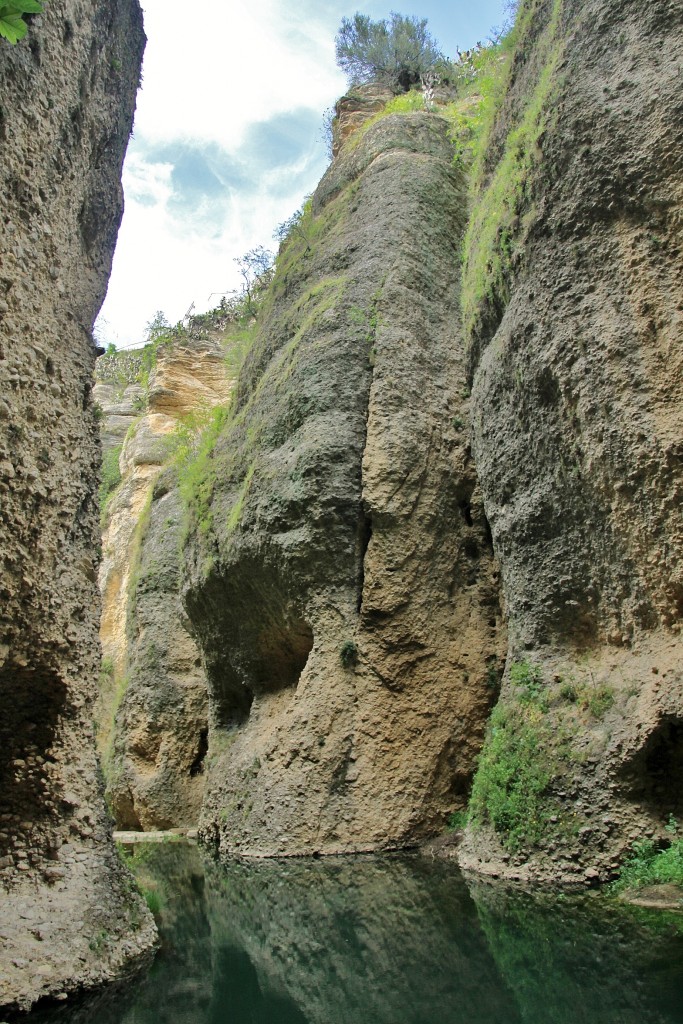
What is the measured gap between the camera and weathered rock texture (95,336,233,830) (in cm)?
1522

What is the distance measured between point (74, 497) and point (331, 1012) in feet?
11.8

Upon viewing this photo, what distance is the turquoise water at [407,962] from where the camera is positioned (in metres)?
3.84

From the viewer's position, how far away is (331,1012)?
4.12 metres

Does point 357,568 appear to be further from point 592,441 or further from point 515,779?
point 592,441

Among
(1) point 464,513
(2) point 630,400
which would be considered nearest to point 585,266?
(2) point 630,400

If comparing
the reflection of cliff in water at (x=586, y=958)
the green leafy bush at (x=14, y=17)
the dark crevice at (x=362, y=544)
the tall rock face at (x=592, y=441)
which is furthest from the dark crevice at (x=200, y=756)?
the green leafy bush at (x=14, y=17)

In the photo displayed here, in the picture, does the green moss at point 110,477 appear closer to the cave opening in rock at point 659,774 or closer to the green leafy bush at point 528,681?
the green leafy bush at point 528,681

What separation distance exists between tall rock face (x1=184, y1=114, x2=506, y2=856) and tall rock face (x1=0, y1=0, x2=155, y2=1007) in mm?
4078

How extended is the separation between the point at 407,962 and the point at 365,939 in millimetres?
788

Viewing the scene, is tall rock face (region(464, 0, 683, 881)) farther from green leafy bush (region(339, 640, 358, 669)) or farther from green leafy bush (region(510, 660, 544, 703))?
green leafy bush (region(339, 640, 358, 669))

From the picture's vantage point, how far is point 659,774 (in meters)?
6.22

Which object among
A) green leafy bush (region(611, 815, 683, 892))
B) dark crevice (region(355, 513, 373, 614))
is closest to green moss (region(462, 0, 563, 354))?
dark crevice (region(355, 513, 373, 614))

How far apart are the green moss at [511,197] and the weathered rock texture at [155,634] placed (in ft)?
25.6

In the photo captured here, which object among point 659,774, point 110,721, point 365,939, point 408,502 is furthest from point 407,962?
point 110,721
